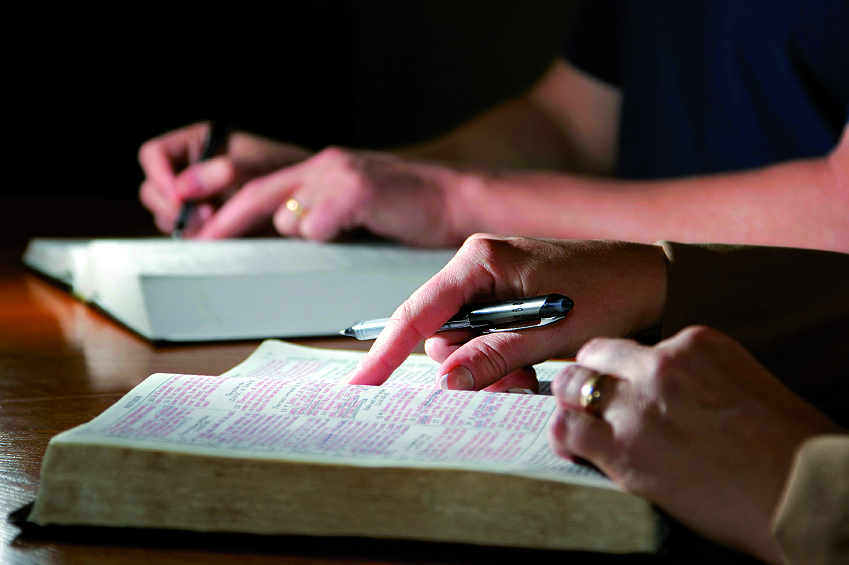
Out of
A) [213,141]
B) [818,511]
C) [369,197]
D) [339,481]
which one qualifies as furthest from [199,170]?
[818,511]

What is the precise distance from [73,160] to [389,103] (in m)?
1.34

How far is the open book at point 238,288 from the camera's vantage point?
0.79 m

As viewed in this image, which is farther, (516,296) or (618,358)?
(516,296)

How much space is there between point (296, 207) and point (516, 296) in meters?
0.63

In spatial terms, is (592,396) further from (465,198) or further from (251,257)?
(465,198)

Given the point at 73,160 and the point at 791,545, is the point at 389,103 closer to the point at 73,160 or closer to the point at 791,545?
the point at 73,160

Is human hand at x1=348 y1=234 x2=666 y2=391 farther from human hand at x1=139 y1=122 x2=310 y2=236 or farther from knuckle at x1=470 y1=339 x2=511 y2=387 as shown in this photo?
human hand at x1=139 y1=122 x2=310 y2=236

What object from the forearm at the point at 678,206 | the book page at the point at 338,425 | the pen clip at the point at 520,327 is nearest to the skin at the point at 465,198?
the forearm at the point at 678,206

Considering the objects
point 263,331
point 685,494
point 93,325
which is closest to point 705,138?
point 263,331

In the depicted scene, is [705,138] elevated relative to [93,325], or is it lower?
elevated

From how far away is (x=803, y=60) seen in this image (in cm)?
111

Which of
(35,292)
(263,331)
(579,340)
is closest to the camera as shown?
(579,340)

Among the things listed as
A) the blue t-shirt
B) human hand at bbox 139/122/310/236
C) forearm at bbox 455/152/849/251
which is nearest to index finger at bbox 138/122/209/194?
human hand at bbox 139/122/310/236

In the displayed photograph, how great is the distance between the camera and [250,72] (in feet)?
11.0
